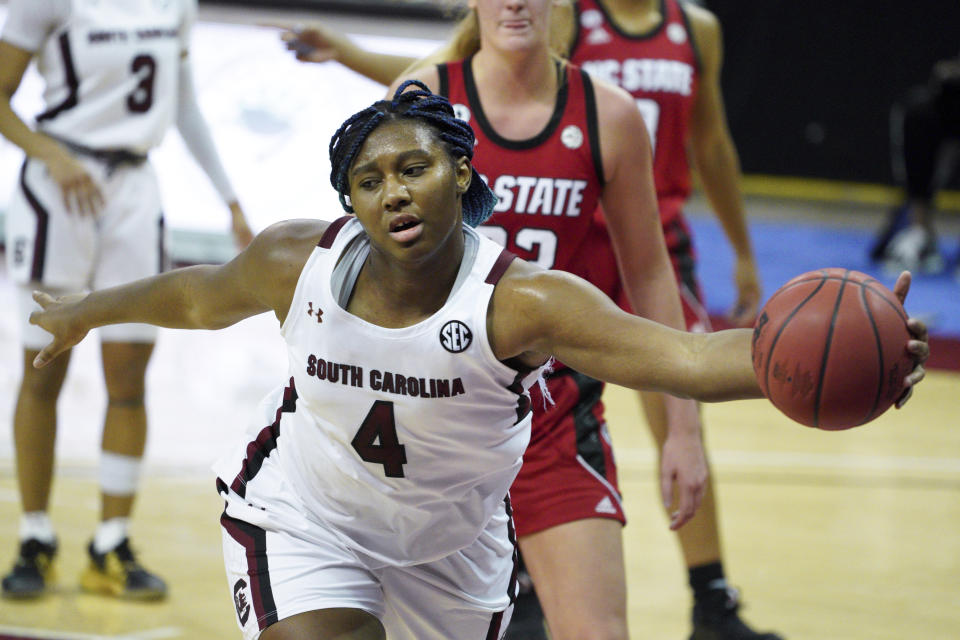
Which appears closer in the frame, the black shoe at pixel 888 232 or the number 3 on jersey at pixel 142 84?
the number 3 on jersey at pixel 142 84

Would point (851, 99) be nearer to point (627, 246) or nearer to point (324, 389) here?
point (627, 246)

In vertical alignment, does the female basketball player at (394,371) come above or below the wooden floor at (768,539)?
above

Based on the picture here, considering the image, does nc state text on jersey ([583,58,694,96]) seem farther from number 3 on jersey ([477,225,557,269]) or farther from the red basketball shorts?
the red basketball shorts

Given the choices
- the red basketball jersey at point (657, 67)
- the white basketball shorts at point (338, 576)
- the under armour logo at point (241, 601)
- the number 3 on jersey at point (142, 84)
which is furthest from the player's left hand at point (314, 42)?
the under armour logo at point (241, 601)

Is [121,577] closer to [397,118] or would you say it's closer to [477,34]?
[477,34]

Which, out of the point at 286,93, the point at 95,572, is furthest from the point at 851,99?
the point at 95,572

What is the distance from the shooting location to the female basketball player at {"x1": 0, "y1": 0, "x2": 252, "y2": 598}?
485 cm

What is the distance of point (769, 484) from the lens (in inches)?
266

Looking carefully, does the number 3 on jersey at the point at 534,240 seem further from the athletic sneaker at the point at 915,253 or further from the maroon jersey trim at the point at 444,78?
the athletic sneaker at the point at 915,253

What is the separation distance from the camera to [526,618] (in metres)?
4.00

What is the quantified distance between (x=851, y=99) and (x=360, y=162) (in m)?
12.1

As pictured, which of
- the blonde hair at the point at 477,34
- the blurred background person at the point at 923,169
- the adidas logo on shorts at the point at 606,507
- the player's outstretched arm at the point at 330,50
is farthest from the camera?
the blurred background person at the point at 923,169

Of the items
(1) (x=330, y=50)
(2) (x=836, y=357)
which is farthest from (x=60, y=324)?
(2) (x=836, y=357)

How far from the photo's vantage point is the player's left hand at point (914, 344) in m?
2.21
